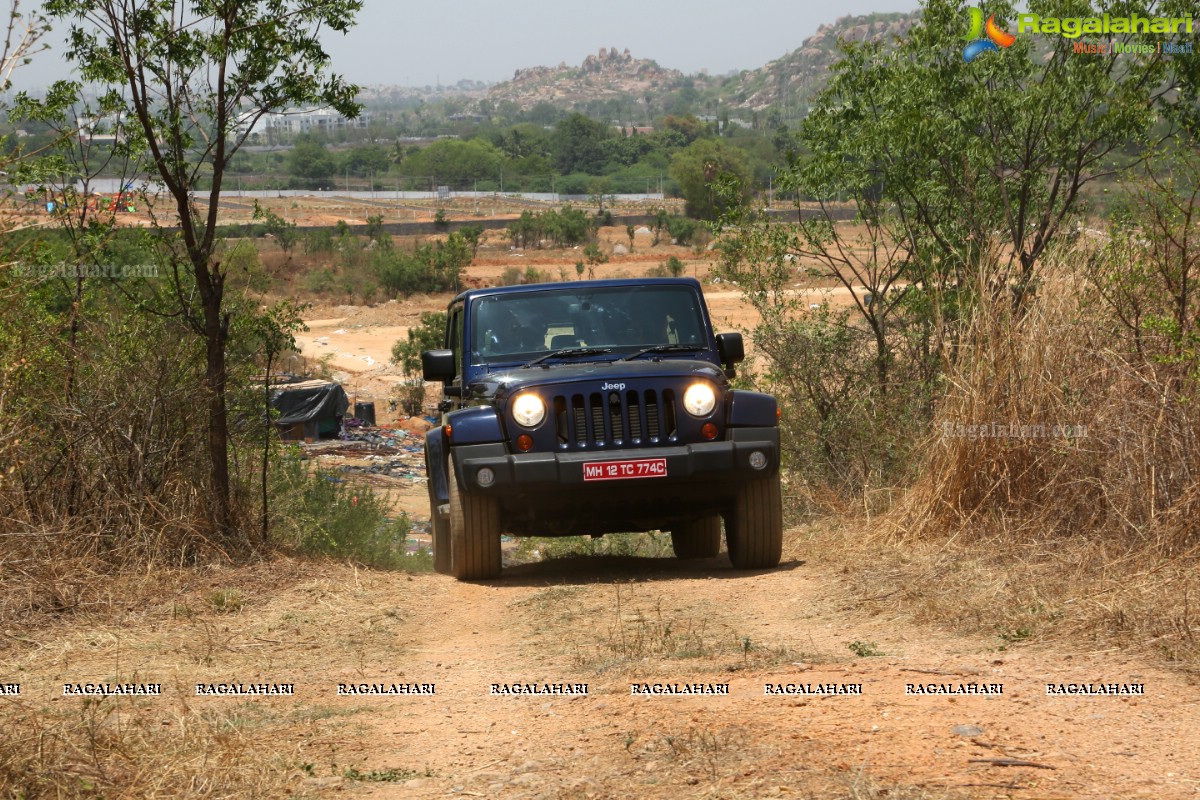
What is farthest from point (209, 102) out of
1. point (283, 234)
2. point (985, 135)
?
point (283, 234)

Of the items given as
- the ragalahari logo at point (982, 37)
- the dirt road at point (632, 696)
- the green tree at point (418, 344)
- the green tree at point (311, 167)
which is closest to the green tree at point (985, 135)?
the ragalahari logo at point (982, 37)

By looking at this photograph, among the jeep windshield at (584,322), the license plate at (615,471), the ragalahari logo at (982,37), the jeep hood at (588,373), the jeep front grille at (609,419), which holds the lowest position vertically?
the license plate at (615,471)

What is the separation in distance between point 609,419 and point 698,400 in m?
0.54

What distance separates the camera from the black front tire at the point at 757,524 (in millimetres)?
8102

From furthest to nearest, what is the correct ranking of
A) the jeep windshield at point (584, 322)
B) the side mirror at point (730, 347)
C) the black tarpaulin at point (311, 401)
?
the black tarpaulin at point (311, 401) < the jeep windshield at point (584, 322) < the side mirror at point (730, 347)

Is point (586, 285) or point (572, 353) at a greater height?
point (586, 285)

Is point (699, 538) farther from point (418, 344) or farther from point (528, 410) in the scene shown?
point (418, 344)

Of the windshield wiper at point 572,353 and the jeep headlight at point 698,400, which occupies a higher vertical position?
the windshield wiper at point 572,353

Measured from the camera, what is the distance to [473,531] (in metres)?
8.14

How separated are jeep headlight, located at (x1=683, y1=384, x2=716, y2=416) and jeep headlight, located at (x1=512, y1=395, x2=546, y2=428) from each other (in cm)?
86

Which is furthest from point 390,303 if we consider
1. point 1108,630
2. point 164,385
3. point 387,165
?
point 387,165

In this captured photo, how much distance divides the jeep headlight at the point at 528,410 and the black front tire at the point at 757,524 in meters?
1.35

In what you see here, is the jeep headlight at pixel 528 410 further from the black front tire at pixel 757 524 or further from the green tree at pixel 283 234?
the green tree at pixel 283 234

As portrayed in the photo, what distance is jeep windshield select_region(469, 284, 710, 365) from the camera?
29.0 ft
